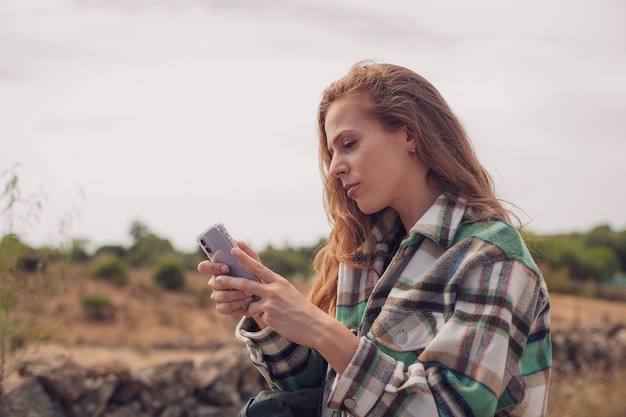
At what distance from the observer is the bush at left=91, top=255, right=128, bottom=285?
27131 mm

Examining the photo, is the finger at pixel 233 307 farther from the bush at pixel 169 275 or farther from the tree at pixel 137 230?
the tree at pixel 137 230

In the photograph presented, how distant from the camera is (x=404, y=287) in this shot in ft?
6.91

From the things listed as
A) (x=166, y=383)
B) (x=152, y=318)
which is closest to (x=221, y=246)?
(x=166, y=383)

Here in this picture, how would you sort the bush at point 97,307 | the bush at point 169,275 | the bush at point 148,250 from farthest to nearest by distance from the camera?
the bush at point 148,250
the bush at point 169,275
the bush at point 97,307

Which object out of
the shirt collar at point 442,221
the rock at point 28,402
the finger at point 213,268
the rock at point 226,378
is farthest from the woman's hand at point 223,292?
the rock at point 226,378

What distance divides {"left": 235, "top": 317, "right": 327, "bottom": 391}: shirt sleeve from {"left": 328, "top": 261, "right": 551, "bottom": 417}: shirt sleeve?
0.44 meters

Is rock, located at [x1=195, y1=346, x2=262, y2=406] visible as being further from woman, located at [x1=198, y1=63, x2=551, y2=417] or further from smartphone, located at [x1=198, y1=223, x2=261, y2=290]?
smartphone, located at [x1=198, y1=223, x2=261, y2=290]

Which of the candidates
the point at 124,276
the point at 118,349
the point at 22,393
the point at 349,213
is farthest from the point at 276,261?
the point at 349,213

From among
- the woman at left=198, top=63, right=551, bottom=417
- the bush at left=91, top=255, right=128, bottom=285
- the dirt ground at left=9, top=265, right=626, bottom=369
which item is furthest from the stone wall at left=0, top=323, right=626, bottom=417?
the bush at left=91, top=255, right=128, bottom=285

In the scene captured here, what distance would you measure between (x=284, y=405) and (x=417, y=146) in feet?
2.96

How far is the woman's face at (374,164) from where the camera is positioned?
7.28 feet

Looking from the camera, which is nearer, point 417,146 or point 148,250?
point 417,146

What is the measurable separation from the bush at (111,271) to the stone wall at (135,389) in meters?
20.4

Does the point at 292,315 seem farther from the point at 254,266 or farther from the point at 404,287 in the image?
the point at 404,287
